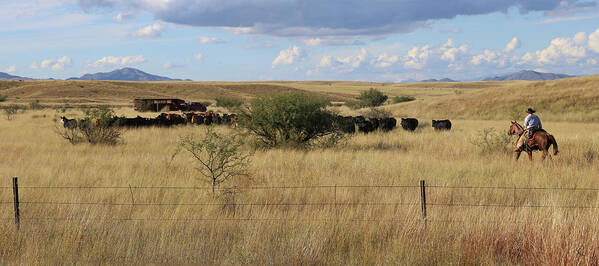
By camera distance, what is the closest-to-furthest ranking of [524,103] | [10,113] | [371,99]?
1. [10,113]
2. [524,103]
3. [371,99]

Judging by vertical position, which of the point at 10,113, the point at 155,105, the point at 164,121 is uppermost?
the point at 155,105

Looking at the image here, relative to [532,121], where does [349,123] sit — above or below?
below

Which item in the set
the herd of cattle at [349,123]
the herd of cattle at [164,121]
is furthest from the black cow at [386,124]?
the herd of cattle at [164,121]

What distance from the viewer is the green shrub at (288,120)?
59.4ft

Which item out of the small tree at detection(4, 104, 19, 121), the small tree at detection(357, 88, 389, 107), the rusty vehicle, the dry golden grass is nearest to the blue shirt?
the dry golden grass

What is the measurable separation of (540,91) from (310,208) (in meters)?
48.2

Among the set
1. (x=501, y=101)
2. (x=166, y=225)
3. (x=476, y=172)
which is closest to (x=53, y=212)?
(x=166, y=225)

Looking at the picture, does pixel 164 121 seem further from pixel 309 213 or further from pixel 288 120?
pixel 309 213

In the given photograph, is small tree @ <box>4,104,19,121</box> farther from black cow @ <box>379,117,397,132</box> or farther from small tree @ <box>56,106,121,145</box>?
black cow @ <box>379,117,397,132</box>

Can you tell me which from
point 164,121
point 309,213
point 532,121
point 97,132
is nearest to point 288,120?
point 97,132

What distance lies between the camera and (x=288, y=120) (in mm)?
17922

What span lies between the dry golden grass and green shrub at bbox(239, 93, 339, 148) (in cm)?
511

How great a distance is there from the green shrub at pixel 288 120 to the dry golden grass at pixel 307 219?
5.11 meters

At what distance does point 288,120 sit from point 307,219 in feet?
35.4
